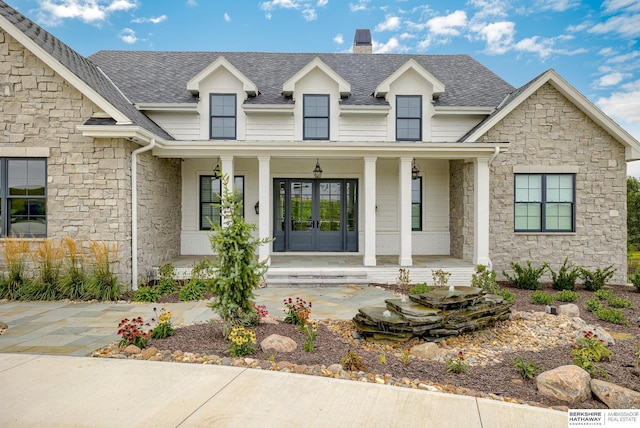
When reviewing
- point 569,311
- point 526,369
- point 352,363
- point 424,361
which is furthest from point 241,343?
point 569,311

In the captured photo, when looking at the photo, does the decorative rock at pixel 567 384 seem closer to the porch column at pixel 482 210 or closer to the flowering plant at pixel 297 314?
the flowering plant at pixel 297 314

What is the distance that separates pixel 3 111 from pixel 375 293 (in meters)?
9.01

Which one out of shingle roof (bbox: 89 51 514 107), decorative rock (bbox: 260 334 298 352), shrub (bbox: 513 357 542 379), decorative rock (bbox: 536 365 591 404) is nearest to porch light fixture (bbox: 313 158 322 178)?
shingle roof (bbox: 89 51 514 107)

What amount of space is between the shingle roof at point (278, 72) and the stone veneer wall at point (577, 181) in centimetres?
172

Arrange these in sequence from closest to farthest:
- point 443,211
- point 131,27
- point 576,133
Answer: point 576,133 → point 443,211 → point 131,27

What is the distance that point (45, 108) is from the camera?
8.12 m

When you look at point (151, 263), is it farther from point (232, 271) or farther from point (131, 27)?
point (131, 27)

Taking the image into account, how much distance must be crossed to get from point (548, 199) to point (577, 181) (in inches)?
35.8

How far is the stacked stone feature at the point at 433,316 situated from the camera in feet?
17.3

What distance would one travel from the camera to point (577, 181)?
10.3 metres

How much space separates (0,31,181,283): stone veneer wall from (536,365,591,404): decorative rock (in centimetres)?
790

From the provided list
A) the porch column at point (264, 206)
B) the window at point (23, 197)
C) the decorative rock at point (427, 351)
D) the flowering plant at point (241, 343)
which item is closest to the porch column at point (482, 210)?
the porch column at point (264, 206)

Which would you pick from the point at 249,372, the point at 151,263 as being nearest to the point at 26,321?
the point at 151,263

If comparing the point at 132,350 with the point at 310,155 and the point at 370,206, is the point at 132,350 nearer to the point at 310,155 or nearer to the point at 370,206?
the point at 310,155
